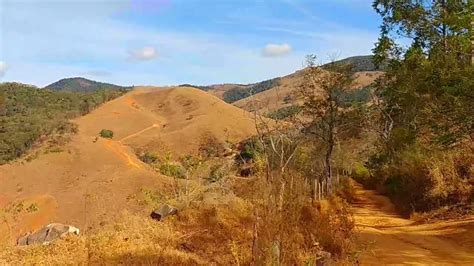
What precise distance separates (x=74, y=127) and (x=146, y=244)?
7786cm

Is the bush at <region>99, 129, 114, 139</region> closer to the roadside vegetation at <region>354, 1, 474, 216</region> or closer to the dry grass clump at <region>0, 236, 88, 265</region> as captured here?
the roadside vegetation at <region>354, 1, 474, 216</region>

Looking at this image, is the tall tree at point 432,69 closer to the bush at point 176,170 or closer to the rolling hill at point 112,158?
the rolling hill at point 112,158

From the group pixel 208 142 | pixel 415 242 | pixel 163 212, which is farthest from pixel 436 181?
pixel 208 142

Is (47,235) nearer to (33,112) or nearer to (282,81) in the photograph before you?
(282,81)

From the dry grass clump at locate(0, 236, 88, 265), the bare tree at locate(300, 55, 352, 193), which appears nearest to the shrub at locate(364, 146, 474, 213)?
the bare tree at locate(300, 55, 352, 193)

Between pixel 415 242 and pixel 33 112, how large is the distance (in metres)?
92.3

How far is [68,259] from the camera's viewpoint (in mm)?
8578

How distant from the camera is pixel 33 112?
93.9 metres

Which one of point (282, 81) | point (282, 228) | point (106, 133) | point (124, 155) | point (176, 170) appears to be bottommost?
point (124, 155)

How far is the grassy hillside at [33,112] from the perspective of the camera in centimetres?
7562

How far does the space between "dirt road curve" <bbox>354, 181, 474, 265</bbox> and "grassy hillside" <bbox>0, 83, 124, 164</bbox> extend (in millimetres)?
47893

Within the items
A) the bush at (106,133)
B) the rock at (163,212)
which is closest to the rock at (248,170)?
the rock at (163,212)

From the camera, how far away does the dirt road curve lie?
9477 millimetres

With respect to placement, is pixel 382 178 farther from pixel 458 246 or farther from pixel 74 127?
pixel 74 127
